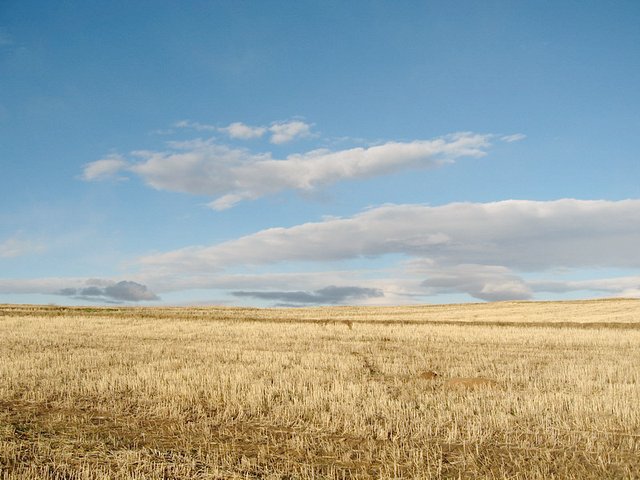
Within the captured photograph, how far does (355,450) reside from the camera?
9.46 m

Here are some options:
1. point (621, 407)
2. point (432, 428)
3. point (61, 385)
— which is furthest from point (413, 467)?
point (61, 385)

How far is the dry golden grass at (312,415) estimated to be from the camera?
873 centimetres

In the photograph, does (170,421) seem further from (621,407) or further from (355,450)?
(621,407)

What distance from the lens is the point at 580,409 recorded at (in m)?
12.2

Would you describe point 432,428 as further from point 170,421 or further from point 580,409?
point 170,421

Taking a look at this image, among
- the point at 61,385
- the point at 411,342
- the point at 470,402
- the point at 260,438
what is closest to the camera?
the point at 260,438

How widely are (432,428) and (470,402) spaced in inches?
99.3

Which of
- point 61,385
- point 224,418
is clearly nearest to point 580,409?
point 224,418

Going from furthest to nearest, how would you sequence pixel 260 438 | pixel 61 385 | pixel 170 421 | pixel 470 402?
1. pixel 61 385
2. pixel 470 402
3. pixel 170 421
4. pixel 260 438

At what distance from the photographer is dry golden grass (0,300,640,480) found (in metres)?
8.73

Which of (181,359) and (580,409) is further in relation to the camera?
(181,359)

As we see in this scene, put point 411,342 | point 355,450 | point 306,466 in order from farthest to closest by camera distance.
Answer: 1. point 411,342
2. point 355,450
3. point 306,466

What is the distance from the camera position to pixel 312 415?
11805 millimetres

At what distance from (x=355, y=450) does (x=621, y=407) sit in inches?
266
